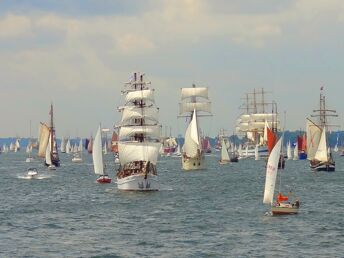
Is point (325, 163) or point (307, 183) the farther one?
point (325, 163)

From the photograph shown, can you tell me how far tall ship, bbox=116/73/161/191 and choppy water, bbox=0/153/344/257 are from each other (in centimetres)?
387

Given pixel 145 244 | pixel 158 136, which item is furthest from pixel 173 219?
pixel 158 136

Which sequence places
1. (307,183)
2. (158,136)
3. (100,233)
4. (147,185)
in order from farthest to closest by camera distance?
1. (307,183)
2. (158,136)
3. (147,185)
4. (100,233)

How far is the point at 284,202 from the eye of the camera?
265 feet

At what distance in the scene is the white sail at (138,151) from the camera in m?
113

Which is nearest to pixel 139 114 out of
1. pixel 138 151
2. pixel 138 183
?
pixel 138 151

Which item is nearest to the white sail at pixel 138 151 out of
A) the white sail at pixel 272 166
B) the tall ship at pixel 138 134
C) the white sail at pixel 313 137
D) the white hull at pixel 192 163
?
the tall ship at pixel 138 134

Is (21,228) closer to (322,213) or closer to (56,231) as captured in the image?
(56,231)

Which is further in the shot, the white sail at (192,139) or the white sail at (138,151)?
the white sail at (192,139)

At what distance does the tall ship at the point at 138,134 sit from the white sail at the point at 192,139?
5825cm

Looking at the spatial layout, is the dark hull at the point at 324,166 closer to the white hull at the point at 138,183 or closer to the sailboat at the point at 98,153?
the sailboat at the point at 98,153

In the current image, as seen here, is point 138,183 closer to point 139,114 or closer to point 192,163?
point 139,114

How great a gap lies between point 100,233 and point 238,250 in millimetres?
14036

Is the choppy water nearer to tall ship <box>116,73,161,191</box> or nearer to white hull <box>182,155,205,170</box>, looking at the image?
tall ship <box>116,73,161,191</box>
